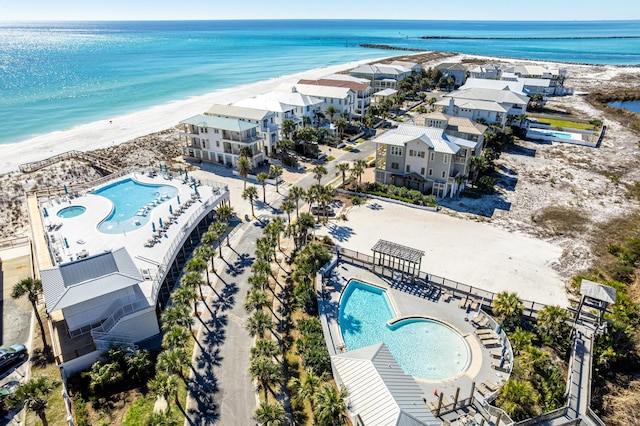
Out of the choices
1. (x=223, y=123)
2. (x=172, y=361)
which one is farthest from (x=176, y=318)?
(x=223, y=123)

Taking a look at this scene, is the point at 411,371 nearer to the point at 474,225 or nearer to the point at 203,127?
the point at 474,225

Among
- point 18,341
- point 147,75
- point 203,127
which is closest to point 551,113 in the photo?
point 203,127

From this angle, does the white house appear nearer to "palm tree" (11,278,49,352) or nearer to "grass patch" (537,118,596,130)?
"grass patch" (537,118,596,130)

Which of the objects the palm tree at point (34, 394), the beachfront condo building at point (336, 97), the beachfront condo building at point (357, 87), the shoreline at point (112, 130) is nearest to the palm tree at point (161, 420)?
the palm tree at point (34, 394)

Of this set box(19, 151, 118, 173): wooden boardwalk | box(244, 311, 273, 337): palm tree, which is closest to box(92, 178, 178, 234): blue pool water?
box(19, 151, 118, 173): wooden boardwalk

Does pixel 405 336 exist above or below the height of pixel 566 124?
below

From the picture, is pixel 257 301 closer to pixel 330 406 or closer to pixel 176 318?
pixel 176 318
